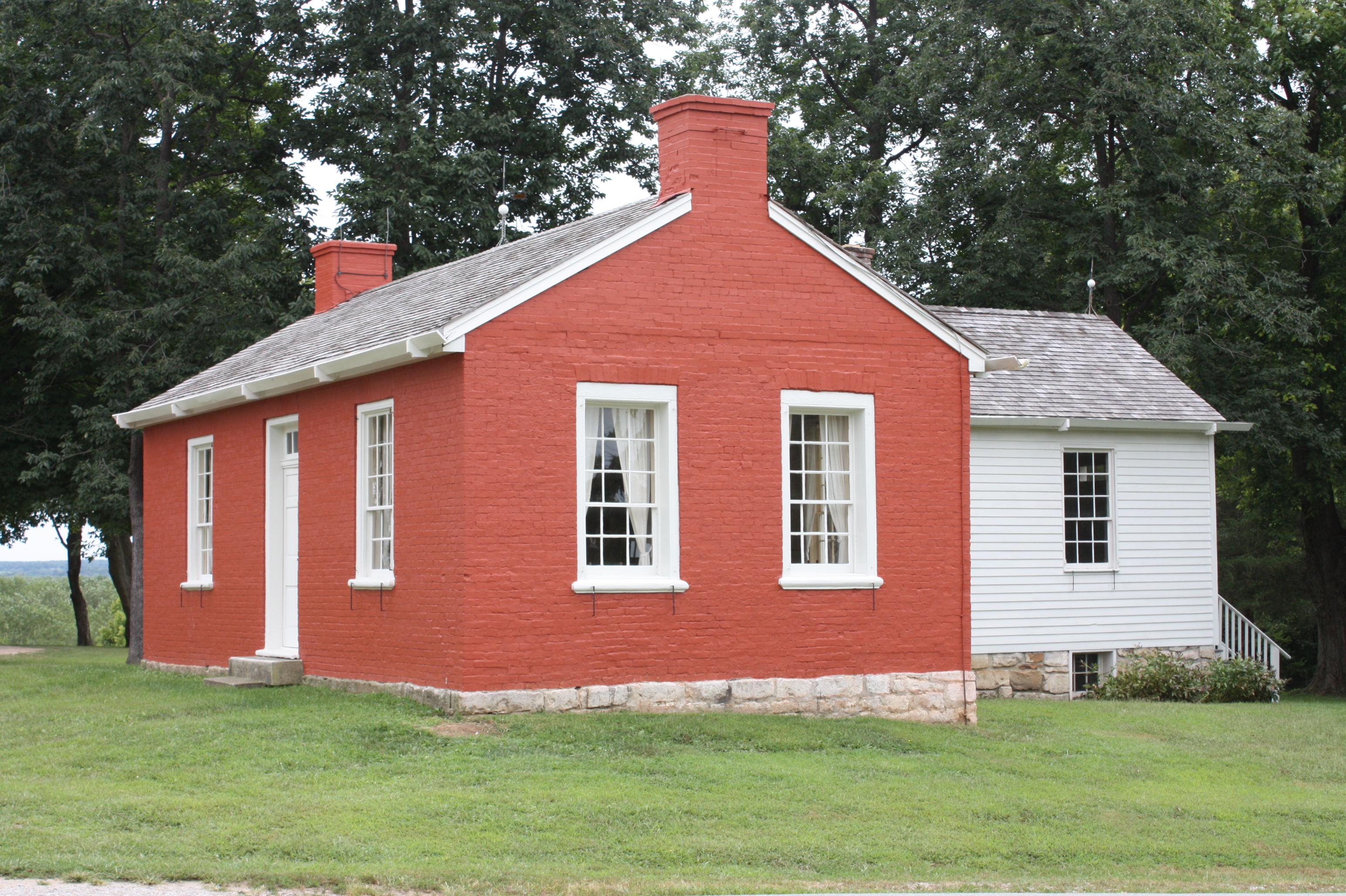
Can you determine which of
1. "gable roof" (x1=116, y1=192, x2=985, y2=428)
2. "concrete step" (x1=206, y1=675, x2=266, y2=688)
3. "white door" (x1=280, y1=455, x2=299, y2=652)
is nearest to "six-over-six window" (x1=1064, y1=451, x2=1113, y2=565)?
"gable roof" (x1=116, y1=192, x2=985, y2=428)

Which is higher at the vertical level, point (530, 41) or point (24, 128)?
point (530, 41)

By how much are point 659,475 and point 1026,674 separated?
8505 mm

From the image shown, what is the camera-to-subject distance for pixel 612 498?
579 inches

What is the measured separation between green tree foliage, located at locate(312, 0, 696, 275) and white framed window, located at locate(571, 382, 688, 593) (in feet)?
43.5

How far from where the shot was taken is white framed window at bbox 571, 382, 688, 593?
14531 mm

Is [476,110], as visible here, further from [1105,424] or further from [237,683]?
Result: [237,683]

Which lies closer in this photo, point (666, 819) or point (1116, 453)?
point (666, 819)

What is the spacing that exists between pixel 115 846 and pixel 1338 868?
25.2 ft

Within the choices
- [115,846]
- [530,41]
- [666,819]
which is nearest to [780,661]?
[666,819]

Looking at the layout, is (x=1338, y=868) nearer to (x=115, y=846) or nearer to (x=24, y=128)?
(x=115, y=846)

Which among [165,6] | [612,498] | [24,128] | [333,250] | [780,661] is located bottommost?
[780,661]

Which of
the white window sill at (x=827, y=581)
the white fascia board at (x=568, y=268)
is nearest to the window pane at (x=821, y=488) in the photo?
the white window sill at (x=827, y=581)

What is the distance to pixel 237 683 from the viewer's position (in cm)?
1686

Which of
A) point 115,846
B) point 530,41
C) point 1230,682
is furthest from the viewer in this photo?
point 530,41
